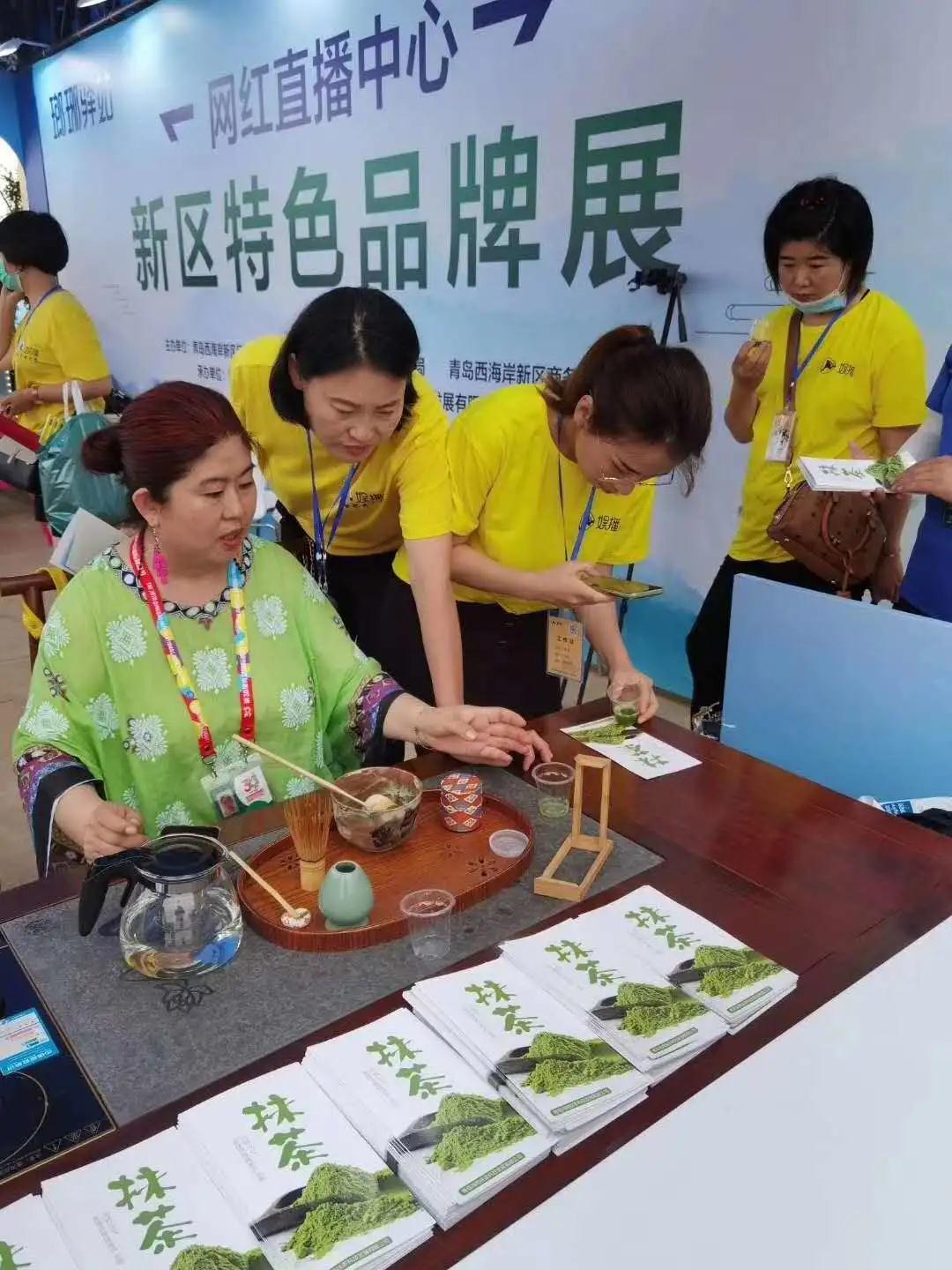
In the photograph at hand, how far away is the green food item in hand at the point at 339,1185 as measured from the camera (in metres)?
0.71

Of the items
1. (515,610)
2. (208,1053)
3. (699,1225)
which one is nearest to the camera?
(699,1225)

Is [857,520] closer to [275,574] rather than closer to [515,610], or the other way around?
[515,610]

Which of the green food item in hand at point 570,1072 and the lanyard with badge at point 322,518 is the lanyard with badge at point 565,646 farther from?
the green food item in hand at point 570,1072

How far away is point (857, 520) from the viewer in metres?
2.04

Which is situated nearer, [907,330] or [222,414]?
[222,414]

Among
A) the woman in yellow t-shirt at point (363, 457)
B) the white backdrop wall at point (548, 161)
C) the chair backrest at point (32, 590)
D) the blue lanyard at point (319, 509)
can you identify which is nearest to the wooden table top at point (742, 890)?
the woman in yellow t-shirt at point (363, 457)

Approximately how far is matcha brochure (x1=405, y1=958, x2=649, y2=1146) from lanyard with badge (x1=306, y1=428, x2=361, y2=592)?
1.07 m

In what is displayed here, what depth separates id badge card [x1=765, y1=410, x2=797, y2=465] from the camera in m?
2.30

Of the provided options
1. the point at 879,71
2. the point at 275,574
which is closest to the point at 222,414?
the point at 275,574

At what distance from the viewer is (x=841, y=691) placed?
1729 millimetres

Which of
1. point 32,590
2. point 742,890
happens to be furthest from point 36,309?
point 742,890

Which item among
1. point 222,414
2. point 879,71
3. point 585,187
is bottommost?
point 222,414

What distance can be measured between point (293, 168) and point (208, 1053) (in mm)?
4489

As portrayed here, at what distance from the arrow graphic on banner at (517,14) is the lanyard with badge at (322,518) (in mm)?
2226
